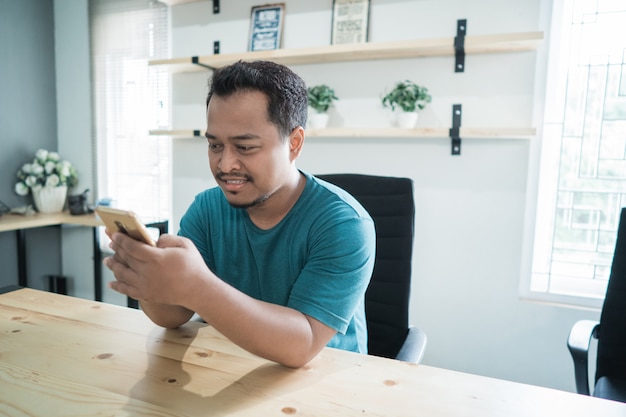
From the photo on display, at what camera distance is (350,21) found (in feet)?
7.65

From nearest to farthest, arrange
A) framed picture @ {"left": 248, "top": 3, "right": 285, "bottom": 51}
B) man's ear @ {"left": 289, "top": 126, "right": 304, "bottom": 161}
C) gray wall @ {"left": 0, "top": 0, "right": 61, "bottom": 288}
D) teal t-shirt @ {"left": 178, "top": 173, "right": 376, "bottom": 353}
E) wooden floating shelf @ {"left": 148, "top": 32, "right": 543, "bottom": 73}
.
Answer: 1. teal t-shirt @ {"left": 178, "top": 173, "right": 376, "bottom": 353}
2. man's ear @ {"left": 289, "top": 126, "right": 304, "bottom": 161}
3. wooden floating shelf @ {"left": 148, "top": 32, "right": 543, "bottom": 73}
4. framed picture @ {"left": 248, "top": 3, "right": 285, "bottom": 51}
5. gray wall @ {"left": 0, "top": 0, "right": 61, "bottom": 288}

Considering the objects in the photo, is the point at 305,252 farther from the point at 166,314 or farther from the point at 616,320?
the point at 616,320

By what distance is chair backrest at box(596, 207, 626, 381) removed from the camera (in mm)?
1349

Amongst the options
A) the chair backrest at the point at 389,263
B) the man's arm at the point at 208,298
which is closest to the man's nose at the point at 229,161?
the man's arm at the point at 208,298

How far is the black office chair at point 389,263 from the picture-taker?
52.2 inches

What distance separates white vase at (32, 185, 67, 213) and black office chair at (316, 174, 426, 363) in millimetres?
2466

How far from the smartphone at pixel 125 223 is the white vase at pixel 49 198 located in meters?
2.69

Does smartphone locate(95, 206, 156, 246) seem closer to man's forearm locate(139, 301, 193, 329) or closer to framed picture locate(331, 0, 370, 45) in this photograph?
Result: man's forearm locate(139, 301, 193, 329)

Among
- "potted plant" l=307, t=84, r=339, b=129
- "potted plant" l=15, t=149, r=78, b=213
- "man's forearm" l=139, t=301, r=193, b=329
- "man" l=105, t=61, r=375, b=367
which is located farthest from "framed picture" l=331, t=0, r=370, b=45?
"potted plant" l=15, t=149, r=78, b=213

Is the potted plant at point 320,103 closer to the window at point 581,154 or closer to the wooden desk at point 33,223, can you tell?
the window at point 581,154

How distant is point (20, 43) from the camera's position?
9.80 feet

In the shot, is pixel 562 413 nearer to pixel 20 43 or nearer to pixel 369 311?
pixel 369 311

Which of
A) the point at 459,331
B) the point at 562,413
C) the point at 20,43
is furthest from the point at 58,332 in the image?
the point at 20,43

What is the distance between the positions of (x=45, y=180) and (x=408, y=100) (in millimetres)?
2375
